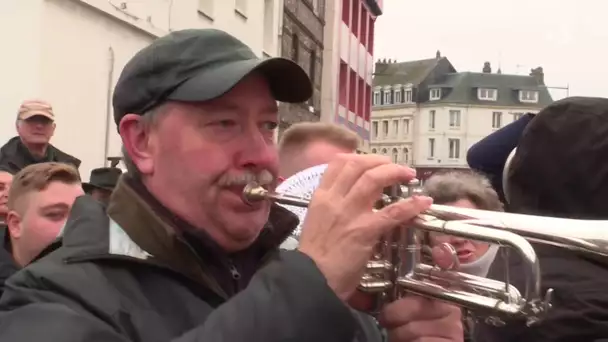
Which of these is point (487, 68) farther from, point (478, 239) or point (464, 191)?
point (478, 239)

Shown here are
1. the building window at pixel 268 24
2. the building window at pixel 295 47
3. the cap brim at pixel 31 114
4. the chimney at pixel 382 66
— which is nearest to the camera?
the cap brim at pixel 31 114

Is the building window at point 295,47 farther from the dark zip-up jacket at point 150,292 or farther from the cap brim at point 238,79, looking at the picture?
the dark zip-up jacket at point 150,292

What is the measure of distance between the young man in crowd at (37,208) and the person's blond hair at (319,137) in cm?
97

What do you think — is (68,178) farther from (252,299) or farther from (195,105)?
(252,299)

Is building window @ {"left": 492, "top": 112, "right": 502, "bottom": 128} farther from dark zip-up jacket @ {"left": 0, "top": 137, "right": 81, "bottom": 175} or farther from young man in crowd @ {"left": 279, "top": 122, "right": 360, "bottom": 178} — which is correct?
young man in crowd @ {"left": 279, "top": 122, "right": 360, "bottom": 178}

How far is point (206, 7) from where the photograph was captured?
11.7 m

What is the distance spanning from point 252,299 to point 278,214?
537 mm

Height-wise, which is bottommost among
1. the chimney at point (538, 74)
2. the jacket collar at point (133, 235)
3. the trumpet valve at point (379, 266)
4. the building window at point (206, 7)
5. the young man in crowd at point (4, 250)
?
the young man in crowd at point (4, 250)

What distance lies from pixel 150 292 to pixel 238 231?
231 millimetres

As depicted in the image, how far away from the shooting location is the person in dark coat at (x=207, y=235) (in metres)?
1.54

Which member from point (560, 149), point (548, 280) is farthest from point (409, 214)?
point (560, 149)

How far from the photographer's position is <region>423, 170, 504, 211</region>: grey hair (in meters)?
3.39

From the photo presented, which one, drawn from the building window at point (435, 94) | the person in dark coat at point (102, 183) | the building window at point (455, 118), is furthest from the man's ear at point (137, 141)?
the building window at point (435, 94)

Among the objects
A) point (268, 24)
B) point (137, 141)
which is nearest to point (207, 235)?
point (137, 141)
